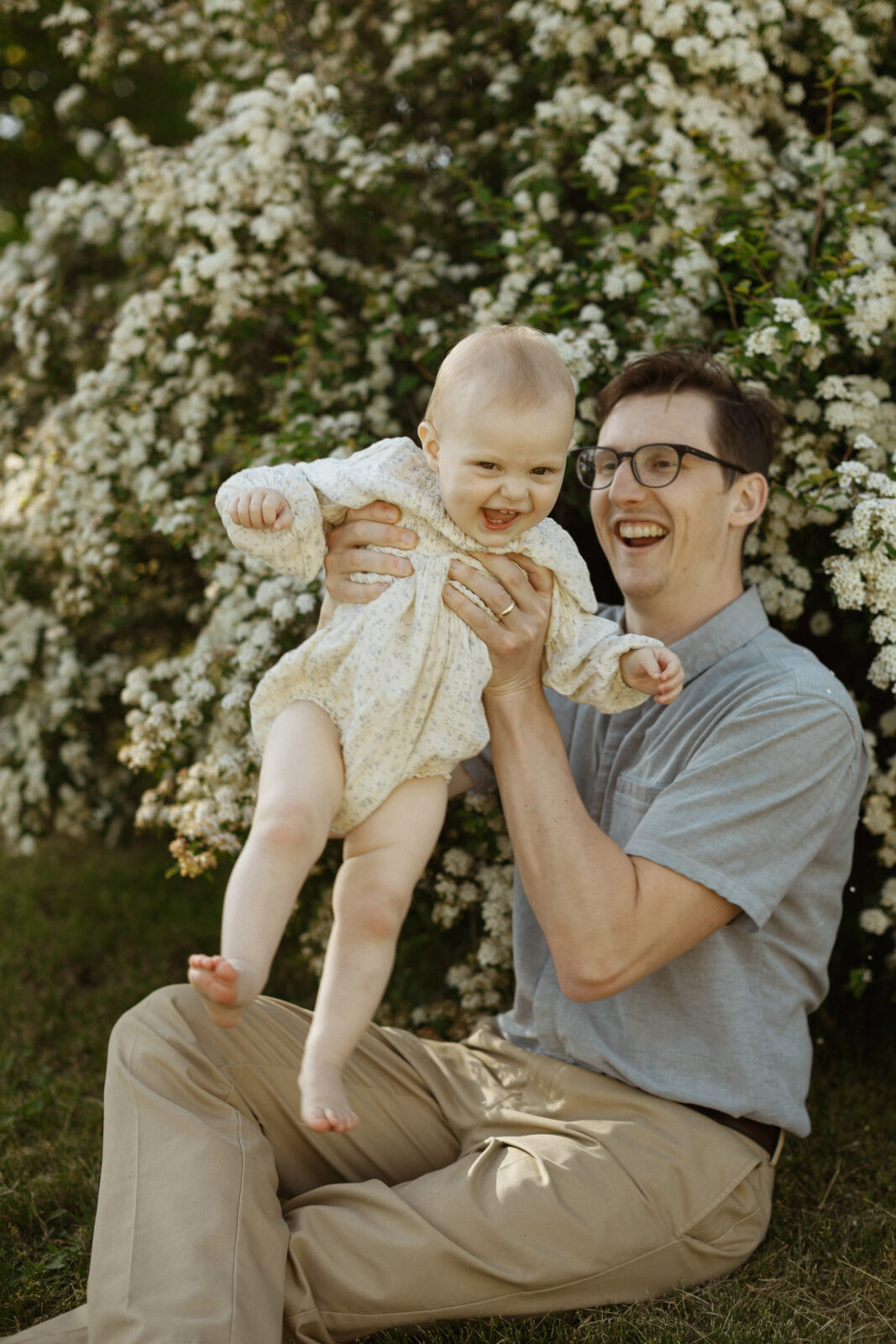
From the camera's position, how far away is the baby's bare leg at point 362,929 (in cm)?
196

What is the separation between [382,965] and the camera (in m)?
2.11

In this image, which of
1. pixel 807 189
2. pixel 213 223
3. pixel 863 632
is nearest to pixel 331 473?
pixel 863 632

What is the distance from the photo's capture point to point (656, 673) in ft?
7.52

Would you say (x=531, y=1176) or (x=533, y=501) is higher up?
(x=533, y=501)

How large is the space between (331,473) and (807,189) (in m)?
2.48

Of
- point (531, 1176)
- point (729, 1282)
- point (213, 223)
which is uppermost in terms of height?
point (213, 223)

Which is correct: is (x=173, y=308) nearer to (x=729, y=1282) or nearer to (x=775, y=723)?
(x=775, y=723)

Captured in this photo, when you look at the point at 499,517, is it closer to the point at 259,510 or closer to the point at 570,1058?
the point at 259,510

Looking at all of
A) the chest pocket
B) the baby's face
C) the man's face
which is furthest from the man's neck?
the baby's face

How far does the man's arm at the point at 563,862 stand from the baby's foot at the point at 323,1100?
601mm

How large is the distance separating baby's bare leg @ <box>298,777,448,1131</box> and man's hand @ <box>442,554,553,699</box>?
12.2 inches

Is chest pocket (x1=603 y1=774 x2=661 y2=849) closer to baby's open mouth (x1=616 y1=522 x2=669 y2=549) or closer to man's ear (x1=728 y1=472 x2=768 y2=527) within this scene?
baby's open mouth (x1=616 y1=522 x2=669 y2=549)

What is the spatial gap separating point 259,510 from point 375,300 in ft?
7.10

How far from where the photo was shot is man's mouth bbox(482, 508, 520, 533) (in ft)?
7.36
